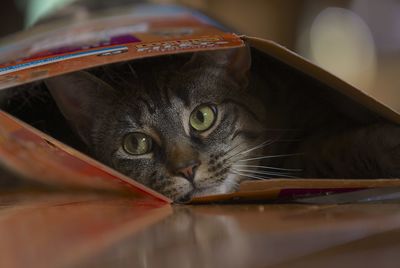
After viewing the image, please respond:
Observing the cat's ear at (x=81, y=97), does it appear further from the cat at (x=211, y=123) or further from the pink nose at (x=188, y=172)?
the pink nose at (x=188, y=172)

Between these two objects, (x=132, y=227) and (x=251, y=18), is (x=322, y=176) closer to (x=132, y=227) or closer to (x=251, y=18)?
(x=132, y=227)

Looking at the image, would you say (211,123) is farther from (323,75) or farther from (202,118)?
(323,75)

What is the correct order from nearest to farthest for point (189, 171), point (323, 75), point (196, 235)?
point (196, 235) → point (323, 75) → point (189, 171)

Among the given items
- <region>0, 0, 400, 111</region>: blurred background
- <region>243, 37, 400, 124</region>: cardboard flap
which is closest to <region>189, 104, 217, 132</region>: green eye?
<region>243, 37, 400, 124</region>: cardboard flap

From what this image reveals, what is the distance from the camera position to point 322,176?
103 centimetres

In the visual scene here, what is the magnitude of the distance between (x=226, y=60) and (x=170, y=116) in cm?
15

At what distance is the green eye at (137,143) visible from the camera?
1.03 m

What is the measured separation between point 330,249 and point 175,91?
544 mm

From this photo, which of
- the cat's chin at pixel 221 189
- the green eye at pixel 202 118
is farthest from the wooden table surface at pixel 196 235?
the green eye at pixel 202 118

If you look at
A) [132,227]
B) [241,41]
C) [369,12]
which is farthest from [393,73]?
[132,227]

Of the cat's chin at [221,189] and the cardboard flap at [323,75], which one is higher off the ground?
the cardboard flap at [323,75]

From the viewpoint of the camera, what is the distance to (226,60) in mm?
1057

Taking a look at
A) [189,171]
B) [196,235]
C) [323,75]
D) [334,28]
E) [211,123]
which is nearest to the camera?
[196,235]

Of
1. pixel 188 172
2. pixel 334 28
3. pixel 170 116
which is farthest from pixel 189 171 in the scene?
pixel 334 28
